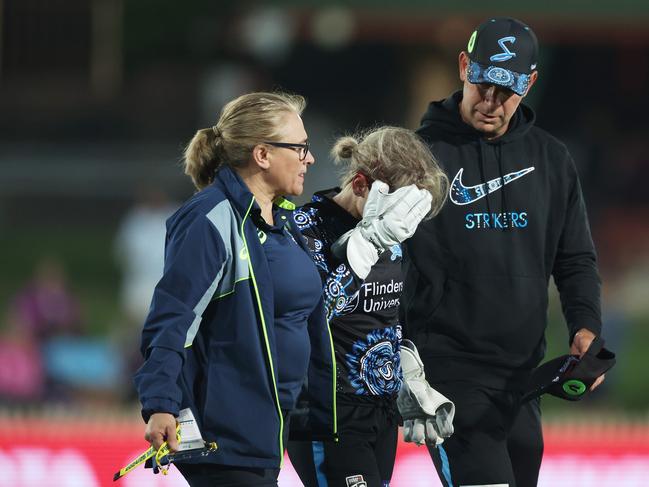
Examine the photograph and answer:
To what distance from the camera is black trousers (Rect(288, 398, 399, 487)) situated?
4.61 meters

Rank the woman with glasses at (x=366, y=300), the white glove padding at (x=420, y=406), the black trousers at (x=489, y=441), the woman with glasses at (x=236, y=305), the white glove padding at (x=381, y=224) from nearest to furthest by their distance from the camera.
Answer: the woman with glasses at (x=236, y=305)
the white glove padding at (x=381, y=224)
the woman with glasses at (x=366, y=300)
the white glove padding at (x=420, y=406)
the black trousers at (x=489, y=441)

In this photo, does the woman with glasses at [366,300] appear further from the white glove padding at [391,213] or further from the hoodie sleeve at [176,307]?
the hoodie sleeve at [176,307]

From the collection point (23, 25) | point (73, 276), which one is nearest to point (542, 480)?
point (73, 276)

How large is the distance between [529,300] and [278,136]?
1.27 m

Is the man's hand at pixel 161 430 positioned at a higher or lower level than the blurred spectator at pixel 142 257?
lower

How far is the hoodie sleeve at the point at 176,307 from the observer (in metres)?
3.92

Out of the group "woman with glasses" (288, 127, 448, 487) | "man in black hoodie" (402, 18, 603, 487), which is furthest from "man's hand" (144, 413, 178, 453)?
"man in black hoodie" (402, 18, 603, 487)

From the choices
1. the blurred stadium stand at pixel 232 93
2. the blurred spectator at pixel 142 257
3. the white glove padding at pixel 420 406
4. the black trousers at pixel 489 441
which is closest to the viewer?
the white glove padding at pixel 420 406

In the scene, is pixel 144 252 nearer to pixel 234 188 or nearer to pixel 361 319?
pixel 361 319

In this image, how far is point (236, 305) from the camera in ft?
13.4

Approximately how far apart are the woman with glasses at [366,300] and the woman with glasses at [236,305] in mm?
299

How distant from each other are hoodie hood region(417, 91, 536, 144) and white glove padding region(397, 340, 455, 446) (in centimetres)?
83

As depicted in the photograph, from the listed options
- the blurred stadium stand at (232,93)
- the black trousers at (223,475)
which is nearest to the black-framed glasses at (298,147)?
the black trousers at (223,475)

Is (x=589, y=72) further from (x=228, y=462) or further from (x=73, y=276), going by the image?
(x=228, y=462)
